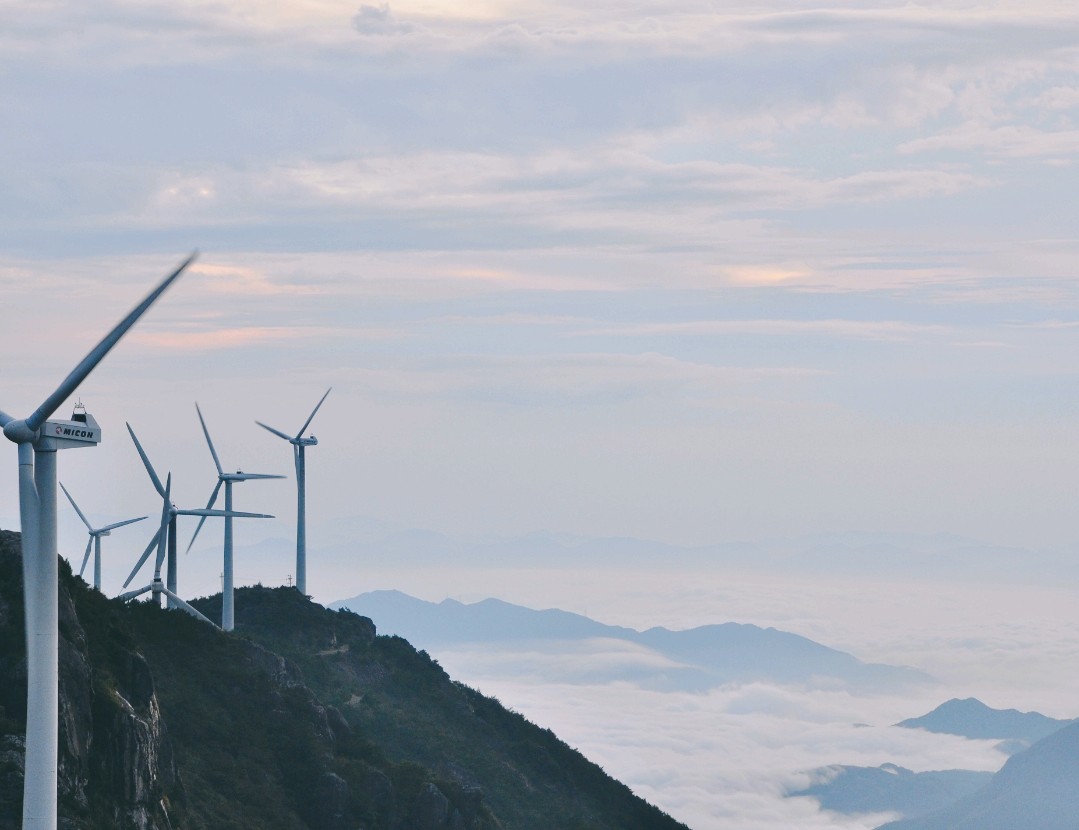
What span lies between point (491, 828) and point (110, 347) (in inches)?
4441

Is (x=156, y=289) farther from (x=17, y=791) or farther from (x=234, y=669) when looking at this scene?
(x=234, y=669)

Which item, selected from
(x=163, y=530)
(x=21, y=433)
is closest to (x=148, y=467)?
(x=163, y=530)

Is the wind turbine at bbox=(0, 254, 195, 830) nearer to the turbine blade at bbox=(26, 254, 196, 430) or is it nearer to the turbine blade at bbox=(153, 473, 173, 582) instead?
the turbine blade at bbox=(26, 254, 196, 430)

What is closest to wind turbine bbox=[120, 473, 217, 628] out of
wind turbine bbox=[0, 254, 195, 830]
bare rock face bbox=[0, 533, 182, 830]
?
bare rock face bbox=[0, 533, 182, 830]

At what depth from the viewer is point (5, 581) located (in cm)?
13425

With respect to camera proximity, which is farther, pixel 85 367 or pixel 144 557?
pixel 144 557

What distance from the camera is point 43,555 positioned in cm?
8762

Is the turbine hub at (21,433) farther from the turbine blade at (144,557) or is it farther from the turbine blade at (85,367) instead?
the turbine blade at (144,557)

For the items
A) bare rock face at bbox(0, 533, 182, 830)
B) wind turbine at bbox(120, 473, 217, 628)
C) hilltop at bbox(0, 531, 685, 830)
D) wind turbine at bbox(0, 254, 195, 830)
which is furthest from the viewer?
wind turbine at bbox(120, 473, 217, 628)

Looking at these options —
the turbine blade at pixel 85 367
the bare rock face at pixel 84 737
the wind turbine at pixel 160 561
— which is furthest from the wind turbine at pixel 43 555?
the wind turbine at pixel 160 561

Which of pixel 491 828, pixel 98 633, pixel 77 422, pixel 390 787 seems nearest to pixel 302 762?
pixel 390 787

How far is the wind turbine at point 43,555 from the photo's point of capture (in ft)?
281

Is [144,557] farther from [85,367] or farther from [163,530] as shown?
[85,367]

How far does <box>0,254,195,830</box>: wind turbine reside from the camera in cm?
8575
